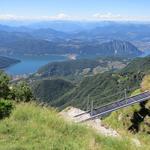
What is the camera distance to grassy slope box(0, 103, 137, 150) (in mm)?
7400

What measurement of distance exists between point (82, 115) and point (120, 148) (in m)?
7.99

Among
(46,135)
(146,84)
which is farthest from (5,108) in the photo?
(146,84)

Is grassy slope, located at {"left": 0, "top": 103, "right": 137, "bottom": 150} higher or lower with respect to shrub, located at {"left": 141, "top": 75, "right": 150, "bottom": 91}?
higher

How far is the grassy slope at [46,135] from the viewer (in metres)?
7.40

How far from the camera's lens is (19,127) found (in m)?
8.41

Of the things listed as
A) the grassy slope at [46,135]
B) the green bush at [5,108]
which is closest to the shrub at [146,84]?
the grassy slope at [46,135]

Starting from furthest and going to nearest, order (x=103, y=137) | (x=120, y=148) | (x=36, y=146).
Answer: (x=103, y=137) → (x=120, y=148) → (x=36, y=146)

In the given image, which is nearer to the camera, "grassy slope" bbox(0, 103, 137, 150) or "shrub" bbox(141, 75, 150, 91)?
"grassy slope" bbox(0, 103, 137, 150)

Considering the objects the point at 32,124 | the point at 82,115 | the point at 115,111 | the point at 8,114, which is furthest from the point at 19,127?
the point at 115,111

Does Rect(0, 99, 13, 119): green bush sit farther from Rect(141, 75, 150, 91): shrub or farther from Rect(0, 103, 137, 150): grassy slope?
Rect(141, 75, 150, 91): shrub

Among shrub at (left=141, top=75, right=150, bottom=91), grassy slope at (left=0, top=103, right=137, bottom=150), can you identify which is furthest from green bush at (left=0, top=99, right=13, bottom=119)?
shrub at (left=141, top=75, right=150, bottom=91)

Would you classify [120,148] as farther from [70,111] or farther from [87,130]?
[70,111]

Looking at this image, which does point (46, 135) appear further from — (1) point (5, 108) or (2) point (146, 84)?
(2) point (146, 84)

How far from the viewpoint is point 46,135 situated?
26.5 ft
